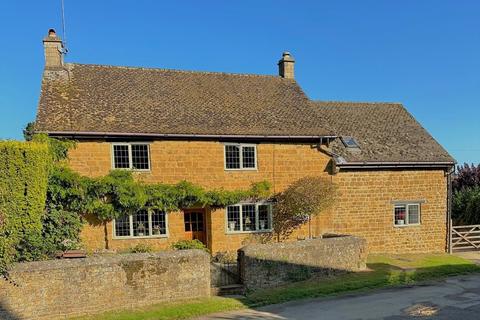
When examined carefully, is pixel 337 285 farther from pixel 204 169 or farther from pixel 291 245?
pixel 204 169

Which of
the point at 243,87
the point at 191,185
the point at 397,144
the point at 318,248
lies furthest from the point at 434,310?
the point at 243,87

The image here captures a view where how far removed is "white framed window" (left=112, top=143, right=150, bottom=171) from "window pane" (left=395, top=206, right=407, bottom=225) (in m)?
13.1

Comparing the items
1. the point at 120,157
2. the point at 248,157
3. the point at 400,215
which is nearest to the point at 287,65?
the point at 248,157

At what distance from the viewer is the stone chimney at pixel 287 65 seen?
22.5m

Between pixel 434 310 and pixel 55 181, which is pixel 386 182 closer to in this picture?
pixel 434 310

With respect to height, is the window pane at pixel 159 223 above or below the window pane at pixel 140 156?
below

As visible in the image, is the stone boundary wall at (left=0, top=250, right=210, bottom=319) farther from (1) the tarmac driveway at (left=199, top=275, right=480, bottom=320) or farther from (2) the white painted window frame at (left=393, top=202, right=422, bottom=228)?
(2) the white painted window frame at (left=393, top=202, right=422, bottom=228)

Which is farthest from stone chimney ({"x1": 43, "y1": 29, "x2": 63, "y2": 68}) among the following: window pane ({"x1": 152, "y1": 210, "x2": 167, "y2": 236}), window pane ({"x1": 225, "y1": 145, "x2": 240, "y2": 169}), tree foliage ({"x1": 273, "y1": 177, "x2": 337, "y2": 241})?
tree foliage ({"x1": 273, "y1": 177, "x2": 337, "y2": 241})

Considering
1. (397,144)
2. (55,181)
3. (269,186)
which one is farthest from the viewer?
(397,144)

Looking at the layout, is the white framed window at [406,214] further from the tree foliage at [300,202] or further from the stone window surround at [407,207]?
the tree foliage at [300,202]

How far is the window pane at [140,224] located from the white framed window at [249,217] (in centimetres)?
366

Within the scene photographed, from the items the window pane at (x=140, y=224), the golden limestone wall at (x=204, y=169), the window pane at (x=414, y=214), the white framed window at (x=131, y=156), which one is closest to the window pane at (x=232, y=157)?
the golden limestone wall at (x=204, y=169)

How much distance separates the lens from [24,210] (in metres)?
11.4

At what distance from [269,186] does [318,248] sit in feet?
14.5
